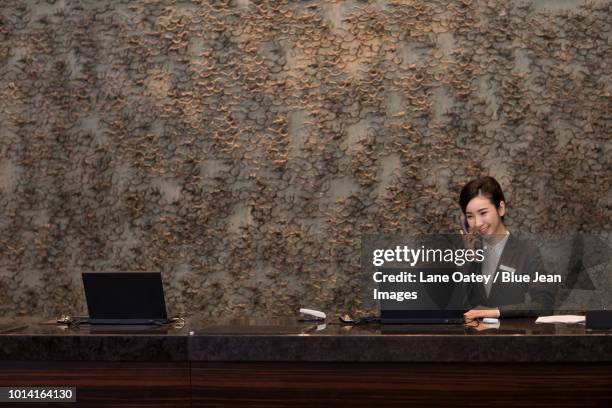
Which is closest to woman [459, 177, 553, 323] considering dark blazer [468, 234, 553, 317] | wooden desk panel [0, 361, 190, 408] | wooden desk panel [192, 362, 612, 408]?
dark blazer [468, 234, 553, 317]

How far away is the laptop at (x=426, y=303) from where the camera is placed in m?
2.55

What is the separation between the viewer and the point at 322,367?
8.06 feet

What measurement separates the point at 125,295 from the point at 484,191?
1599 mm

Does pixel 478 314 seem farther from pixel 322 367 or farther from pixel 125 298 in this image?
pixel 125 298

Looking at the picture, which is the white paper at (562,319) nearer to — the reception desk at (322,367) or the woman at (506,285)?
the woman at (506,285)

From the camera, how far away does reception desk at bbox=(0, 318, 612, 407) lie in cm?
241

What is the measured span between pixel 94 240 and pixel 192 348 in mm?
2045

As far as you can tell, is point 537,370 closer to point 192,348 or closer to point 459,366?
point 459,366

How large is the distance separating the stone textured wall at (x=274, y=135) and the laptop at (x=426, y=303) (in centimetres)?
158

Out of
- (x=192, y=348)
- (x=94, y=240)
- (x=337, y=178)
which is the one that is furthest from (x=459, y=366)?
(x=94, y=240)

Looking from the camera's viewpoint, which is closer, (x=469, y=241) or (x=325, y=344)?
(x=325, y=344)

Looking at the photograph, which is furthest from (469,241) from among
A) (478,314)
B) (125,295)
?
(125,295)

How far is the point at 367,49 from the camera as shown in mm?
4242

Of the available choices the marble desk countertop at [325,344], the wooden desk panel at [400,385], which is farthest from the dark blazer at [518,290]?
the wooden desk panel at [400,385]
